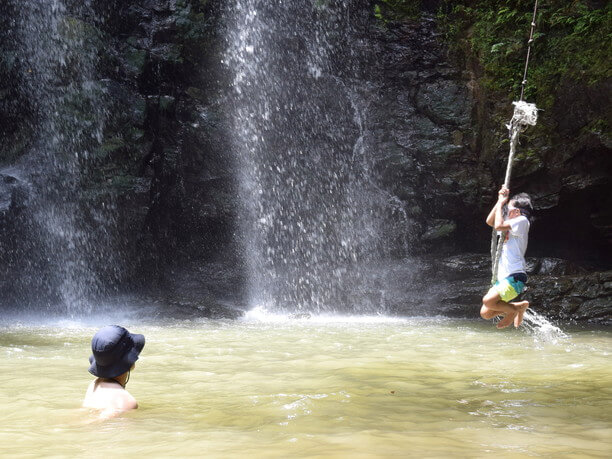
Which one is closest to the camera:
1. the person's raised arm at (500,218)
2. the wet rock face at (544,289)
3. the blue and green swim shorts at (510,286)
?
the person's raised arm at (500,218)

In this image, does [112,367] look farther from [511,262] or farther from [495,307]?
[511,262]

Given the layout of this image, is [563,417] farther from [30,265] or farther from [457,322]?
[30,265]

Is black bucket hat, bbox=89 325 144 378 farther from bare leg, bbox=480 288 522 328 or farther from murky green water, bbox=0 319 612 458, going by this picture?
bare leg, bbox=480 288 522 328

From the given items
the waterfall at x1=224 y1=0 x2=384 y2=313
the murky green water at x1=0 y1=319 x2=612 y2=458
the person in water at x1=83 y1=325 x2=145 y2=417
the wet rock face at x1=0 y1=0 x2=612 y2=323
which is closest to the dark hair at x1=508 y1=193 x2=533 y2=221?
the murky green water at x1=0 y1=319 x2=612 y2=458

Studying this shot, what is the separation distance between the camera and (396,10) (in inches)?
568

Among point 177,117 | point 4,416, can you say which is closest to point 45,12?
point 177,117

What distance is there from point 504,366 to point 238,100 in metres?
10.1

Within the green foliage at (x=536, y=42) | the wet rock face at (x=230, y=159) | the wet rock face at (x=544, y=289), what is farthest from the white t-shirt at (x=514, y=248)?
the green foliage at (x=536, y=42)

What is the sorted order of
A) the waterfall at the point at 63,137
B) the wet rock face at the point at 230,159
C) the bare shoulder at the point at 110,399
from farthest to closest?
1. the waterfall at the point at 63,137
2. the wet rock face at the point at 230,159
3. the bare shoulder at the point at 110,399

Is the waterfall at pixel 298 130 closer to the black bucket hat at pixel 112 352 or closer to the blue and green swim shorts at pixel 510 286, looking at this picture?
the blue and green swim shorts at pixel 510 286

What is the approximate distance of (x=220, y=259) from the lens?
14633mm

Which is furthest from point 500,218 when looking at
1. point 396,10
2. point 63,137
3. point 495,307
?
point 63,137

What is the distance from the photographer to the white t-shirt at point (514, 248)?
21.9ft

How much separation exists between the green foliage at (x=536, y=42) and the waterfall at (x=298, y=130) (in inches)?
106
